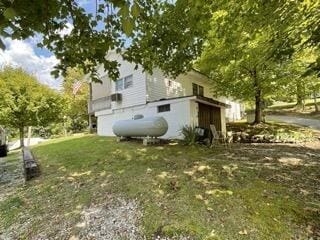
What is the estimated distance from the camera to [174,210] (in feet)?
17.4

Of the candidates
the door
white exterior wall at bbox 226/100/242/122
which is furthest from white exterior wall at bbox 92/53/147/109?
white exterior wall at bbox 226/100/242/122

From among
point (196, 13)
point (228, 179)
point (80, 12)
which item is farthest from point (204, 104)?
point (80, 12)

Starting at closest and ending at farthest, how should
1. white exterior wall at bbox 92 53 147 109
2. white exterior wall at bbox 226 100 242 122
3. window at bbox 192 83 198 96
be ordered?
white exterior wall at bbox 92 53 147 109 → window at bbox 192 83 198 96 → white exterior wall at bbox 226 100 242 122

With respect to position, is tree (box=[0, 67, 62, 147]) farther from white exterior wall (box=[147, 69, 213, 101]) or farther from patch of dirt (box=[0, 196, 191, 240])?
patch of dirt (box=[0, 196, 191, 240])

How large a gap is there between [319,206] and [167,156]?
19.0 ft

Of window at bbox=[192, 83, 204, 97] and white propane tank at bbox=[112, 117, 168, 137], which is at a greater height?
window at bbox=[192, 83, 204, 97]

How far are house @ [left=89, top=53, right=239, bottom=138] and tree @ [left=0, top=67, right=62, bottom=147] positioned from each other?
347 cm

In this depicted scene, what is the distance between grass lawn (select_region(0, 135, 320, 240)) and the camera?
4703mm

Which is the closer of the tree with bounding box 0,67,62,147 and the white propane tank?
the white propane tank

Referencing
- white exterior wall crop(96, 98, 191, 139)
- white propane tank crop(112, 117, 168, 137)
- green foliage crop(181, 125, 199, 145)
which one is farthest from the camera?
white exterior wall crop(96, 98, 191, 139)

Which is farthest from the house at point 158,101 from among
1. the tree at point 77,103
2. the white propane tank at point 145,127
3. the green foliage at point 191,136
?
the tree at point 77,103

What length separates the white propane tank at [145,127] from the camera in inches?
531

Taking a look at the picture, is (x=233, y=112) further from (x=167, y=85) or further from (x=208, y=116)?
(x=208, y=116)

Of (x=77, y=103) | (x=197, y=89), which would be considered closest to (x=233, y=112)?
(x=197, y=89)
